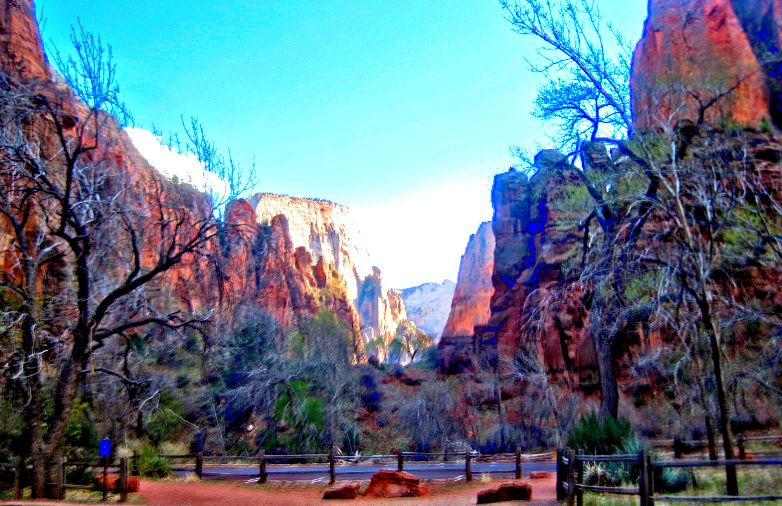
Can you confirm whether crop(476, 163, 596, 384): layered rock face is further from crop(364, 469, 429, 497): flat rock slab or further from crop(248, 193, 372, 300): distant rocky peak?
crop(248, 193, 372, 300): distant rocky peak

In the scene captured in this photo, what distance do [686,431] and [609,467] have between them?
15645 millimetres

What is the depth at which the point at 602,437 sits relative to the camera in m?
13.0

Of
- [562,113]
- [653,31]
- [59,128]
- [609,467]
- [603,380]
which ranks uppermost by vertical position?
[653,31]

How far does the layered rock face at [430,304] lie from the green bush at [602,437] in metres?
155

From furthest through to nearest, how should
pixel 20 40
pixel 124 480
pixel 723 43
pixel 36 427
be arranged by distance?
pixel 723 43, pixel 20 40, pixel 124 480, pixel 36 427

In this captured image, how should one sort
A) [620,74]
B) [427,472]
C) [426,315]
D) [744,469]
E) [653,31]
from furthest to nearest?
1. [426,315]
2. [653,31]
3. [427,472]
4. [620,74]
5. [744,469]

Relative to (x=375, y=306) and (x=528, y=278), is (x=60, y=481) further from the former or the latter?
(x=375, y=306)

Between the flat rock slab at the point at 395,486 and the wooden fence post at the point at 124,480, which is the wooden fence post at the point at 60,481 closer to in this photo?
the wooden fence post at the point at 124,480

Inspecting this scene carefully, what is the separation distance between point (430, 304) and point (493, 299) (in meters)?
134

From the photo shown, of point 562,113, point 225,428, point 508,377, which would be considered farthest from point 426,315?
point 562,113

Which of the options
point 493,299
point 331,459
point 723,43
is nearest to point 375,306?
point 493,299

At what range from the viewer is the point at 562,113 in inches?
638

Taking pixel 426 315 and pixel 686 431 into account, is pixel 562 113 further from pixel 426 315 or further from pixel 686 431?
pixel 426 315

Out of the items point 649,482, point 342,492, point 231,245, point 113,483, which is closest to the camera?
point 649,482
